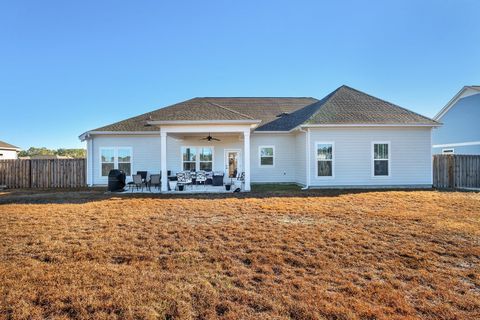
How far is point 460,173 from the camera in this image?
48.7ft

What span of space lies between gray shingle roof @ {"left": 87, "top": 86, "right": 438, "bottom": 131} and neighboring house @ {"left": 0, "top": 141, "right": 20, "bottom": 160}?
19149 millimetres

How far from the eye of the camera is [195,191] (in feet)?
42.8

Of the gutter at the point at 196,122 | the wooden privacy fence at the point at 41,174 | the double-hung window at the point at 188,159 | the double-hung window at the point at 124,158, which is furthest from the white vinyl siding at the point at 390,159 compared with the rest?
the wooden privacy fence at the point at 41,174

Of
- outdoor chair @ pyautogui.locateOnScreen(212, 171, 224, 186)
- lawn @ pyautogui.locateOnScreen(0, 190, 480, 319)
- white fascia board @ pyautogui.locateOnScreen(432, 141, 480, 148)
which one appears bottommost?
lawn @ pyautogui.locateOnScreen(0, 190, 480, 319)

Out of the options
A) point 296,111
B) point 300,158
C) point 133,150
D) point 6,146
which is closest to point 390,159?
point 300,158

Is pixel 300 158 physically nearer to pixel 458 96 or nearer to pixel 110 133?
pixel 110 133

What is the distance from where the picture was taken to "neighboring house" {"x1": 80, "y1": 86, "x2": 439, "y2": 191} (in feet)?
43.5

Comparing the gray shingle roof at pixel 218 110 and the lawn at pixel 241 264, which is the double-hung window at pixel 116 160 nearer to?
the gray shingle roof at pixel 218 110

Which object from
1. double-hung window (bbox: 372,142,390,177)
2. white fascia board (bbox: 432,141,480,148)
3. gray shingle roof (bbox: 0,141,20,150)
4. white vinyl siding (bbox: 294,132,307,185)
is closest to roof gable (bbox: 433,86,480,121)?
white fascia board (bbox: 432,141,480,148)

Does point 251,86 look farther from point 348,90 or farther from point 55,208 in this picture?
point 55,208

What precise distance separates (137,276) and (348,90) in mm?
16989

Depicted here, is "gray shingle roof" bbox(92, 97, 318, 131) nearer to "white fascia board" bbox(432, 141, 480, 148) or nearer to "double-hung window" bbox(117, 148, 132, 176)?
"double-hung window" bbox(117, 148, 132, 176)

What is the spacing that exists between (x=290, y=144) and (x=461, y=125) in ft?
48.4

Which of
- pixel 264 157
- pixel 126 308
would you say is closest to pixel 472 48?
pixel 264 157
